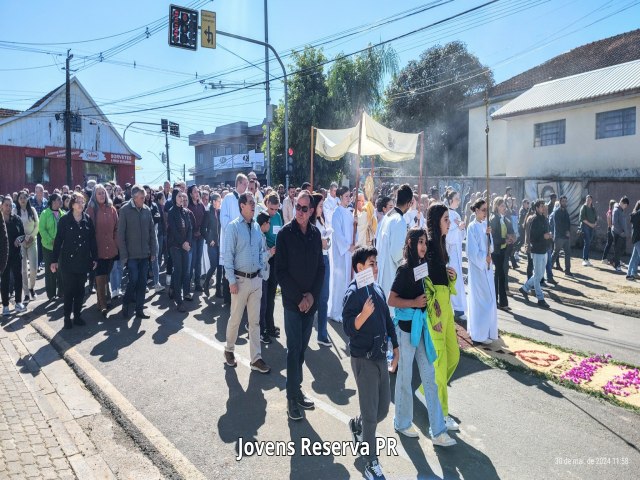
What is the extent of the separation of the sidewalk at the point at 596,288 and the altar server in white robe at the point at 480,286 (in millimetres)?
3930

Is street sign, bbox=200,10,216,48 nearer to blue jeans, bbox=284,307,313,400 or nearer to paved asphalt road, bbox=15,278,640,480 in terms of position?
paved asphalt road, bbox=15,278,640,480

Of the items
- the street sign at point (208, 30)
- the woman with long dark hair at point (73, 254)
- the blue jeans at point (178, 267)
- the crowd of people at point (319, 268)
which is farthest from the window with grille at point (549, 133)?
the woman with long dark hair at point (73, 254)

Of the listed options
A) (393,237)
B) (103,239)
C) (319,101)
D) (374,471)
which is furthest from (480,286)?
(319,101)

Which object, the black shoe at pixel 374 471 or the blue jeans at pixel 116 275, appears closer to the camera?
the black shoe at pixel 374 471

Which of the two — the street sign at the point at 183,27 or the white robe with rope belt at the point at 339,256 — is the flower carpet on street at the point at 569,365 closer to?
the white robe with rope belt at the point at 339,256

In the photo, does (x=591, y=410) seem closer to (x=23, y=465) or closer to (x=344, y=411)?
(x=344, y=411)

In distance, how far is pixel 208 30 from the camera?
48.7 feet

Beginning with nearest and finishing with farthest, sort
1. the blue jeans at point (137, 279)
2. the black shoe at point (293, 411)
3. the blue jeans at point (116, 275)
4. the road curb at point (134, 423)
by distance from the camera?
the road curb at point (134, 423) < the black shoe at point (293, 411) < the blue jeans at point (137, 279) < the blue jeans at point (116, 275)

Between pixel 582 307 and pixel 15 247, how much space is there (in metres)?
10.4

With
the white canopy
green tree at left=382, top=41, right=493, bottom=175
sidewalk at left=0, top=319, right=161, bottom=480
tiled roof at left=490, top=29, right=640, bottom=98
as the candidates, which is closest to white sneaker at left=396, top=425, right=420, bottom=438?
sidewalk at left=0, top=319, right=161, bottom=480

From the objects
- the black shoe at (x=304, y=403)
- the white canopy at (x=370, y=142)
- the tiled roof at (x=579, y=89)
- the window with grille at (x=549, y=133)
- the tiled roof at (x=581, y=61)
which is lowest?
the black shoe at (x=304, y=403)

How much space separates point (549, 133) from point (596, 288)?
1361 cm

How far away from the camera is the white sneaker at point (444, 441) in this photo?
4031 millimetres

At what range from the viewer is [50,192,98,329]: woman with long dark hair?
7.36 metres
